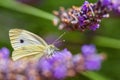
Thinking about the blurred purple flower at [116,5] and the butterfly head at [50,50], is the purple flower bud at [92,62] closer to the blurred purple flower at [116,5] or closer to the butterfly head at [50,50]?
the butterfly head at [50,50]

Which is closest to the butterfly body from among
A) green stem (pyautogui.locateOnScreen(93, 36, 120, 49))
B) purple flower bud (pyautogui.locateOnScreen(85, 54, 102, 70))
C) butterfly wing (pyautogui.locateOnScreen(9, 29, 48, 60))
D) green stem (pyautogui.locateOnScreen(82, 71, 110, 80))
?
butterfly wing (pyautogui.locateOnScreen(9, 29, 48, 60))

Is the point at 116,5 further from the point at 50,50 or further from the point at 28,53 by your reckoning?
the point at 28,53

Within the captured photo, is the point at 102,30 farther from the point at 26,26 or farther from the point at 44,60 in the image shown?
the point at 44,60

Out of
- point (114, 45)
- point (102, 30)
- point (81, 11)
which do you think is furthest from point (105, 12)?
point (102, 30)

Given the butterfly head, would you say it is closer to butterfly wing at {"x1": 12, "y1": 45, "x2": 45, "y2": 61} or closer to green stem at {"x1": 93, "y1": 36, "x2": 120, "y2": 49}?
butterfly wing at {"x1": 12, "y1": 45, "x2": 45, "y2": 61}

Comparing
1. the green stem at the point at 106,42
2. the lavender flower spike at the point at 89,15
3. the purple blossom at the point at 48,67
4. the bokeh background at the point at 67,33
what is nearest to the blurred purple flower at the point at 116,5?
the lavender flower spike at the point at 89,15
